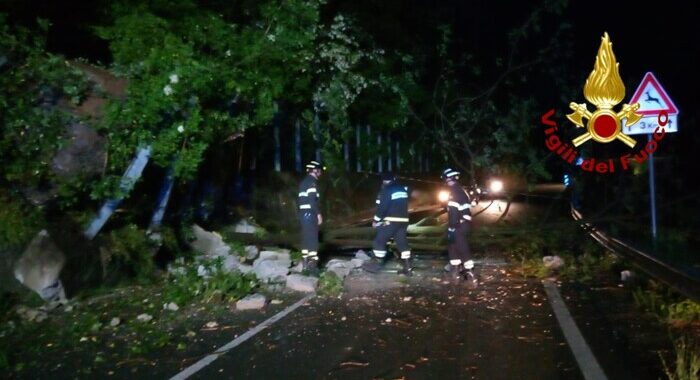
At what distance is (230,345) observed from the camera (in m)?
7.21

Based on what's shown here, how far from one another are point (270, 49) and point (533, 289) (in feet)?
17.8

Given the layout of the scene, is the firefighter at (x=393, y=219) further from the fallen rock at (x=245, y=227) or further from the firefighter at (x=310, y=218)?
the fallen rock at (x=245, y=227)

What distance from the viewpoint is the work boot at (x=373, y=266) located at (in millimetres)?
11812

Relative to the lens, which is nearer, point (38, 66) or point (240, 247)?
point (38, 66)

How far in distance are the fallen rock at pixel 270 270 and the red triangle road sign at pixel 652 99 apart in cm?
588

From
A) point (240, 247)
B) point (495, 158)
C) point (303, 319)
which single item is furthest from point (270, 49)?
point (495, 158)

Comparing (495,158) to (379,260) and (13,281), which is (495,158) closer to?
(379,260)

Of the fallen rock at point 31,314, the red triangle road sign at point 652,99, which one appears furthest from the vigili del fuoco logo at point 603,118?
the fallen rock at point 31,314

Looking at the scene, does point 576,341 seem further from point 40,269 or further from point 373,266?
point 40,269

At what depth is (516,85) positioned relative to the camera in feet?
63.3

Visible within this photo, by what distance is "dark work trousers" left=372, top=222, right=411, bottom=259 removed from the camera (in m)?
11.6

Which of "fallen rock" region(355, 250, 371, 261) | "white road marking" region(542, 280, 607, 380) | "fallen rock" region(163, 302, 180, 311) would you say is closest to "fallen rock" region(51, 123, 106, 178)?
"fallen rock" region(163, 302, 180, 311)

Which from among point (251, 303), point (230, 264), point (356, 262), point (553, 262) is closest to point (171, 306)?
point (251, 303)

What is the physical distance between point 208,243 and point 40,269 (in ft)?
13.7
